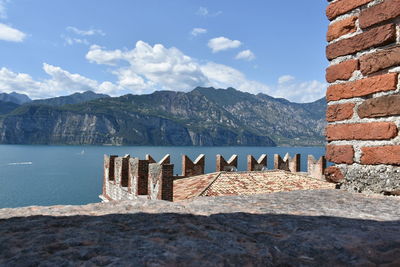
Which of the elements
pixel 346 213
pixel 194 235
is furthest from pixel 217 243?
pixel 346 213

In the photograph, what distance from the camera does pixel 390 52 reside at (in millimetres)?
3047

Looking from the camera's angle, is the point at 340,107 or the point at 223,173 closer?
the point at 340,107

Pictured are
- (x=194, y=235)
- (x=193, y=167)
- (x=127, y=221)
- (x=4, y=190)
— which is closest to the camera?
(x=194, y=235)

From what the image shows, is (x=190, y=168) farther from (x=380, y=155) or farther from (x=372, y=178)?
(x=380, y=155)

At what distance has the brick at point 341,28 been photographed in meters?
3.39

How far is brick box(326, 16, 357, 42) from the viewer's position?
339 cm

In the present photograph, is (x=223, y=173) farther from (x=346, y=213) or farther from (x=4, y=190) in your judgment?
(x=4, y=190)

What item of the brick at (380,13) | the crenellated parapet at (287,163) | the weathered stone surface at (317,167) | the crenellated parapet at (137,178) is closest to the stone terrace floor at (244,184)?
the crenellated parapet at (137,178)

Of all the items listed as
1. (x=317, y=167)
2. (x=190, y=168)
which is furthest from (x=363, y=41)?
(x=317, y=167)

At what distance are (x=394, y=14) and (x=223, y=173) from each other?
49.3 ft

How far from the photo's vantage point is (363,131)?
3.20 m

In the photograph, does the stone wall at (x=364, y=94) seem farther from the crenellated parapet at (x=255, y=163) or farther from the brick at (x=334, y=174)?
the crenellated parapet at (x=255, y=163)

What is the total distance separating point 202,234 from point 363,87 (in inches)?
93.1

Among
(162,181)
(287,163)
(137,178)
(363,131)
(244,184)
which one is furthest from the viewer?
(287,163)
